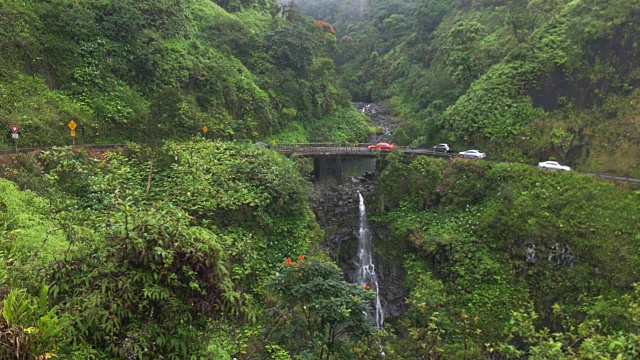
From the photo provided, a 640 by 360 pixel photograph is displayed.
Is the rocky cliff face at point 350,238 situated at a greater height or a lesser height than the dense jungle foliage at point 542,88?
lesser

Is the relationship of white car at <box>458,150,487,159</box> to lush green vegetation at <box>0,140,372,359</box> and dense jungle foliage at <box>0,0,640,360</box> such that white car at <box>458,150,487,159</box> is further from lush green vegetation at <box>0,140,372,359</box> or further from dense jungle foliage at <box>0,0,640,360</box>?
lush green vegetation at <box>0,140,372,359</box>

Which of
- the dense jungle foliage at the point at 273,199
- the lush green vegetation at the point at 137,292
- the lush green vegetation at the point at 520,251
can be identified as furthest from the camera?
the lush green vegetation at the point at 520,251

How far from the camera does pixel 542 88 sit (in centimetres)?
2764

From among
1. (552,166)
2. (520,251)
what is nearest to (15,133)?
(520,251)

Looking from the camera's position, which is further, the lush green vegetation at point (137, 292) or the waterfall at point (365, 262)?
the waterfall at point (365, 262)

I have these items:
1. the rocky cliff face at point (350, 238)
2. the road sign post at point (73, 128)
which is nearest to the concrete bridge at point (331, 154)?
the rocky cliff face at point (350, 238)

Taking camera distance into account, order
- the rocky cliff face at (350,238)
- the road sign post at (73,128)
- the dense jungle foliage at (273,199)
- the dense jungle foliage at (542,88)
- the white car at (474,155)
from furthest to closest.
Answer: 1. the white car at (474,155)
2. the dense jungle foliage at (542,88)
3. the rocky cliff face at (350,238)
4. the road sign post at (73,128)
5. the dense jungle foliage at (273,199)

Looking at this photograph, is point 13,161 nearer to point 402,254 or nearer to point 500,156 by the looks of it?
point 402,254

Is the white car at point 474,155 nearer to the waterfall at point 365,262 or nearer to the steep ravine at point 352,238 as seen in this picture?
the steep ravine at point 352,238

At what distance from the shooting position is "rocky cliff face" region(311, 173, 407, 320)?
22258mm

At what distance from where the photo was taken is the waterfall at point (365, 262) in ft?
73.2

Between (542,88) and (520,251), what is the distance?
1454 cm

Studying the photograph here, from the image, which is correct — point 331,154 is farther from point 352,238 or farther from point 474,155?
point 474,155

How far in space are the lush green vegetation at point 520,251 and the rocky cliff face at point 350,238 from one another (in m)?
1.16
